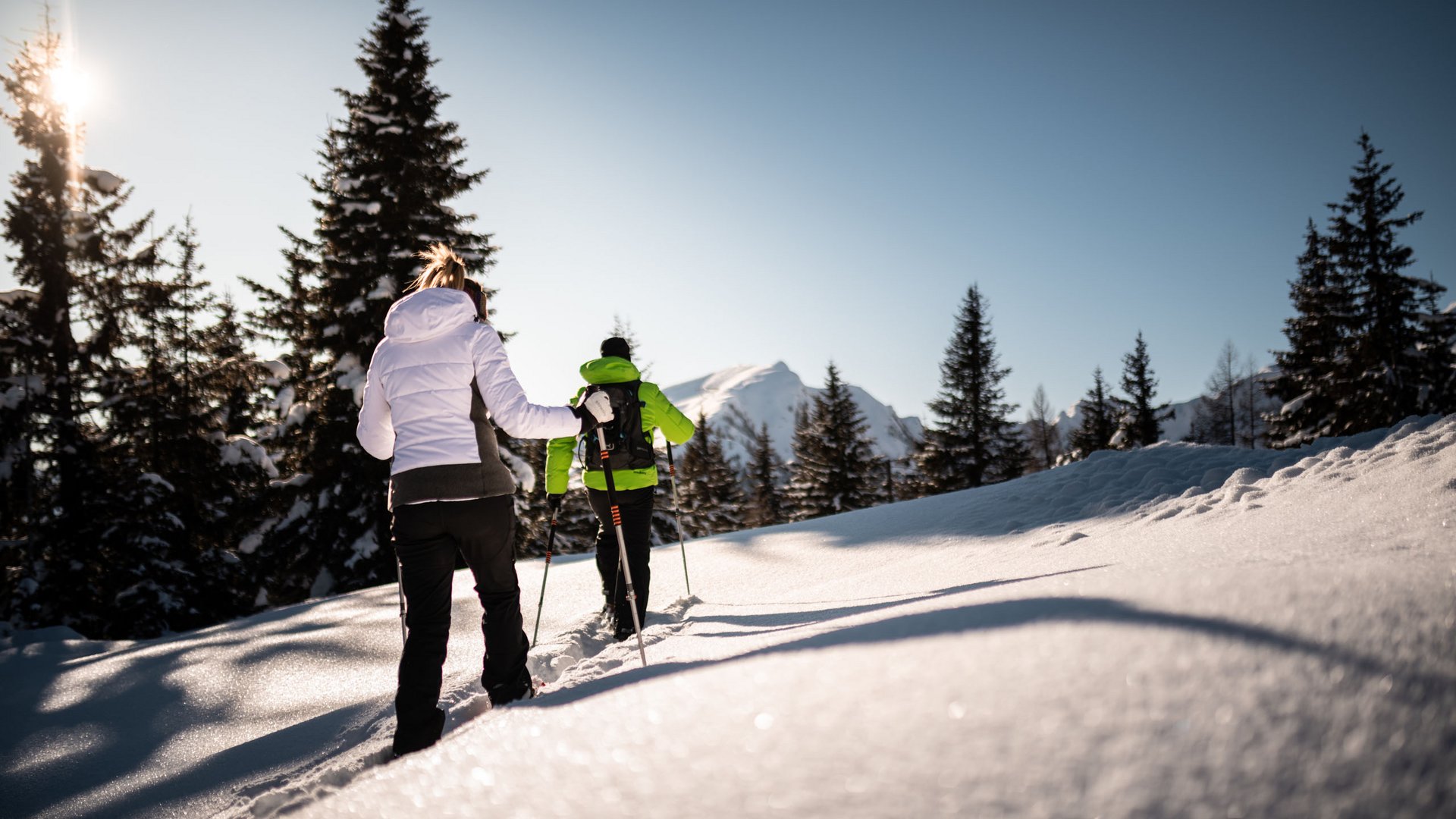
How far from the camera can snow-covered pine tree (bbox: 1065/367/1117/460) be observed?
37.2m

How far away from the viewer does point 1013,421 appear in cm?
2870

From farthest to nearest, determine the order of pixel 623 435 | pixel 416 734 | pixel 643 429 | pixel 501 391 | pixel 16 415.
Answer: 1. pixel 16 415
2. pixel 643 429
3. pixel 623 435
4. pixel 501 391
5. pixel 416 734

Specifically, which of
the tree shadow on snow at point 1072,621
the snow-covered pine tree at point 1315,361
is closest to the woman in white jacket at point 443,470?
the tree shadow on snow at point 1072,621

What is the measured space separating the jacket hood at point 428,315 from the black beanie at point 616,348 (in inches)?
79.7

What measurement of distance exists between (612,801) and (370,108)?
1556 centimetres

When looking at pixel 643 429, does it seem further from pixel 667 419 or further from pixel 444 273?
pixel 444 273

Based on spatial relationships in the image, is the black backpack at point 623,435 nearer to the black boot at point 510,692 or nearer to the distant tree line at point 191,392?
the black boot at point 510,692

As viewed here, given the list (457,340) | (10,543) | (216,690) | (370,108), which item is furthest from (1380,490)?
(10,543)

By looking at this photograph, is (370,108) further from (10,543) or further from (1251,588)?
(1251,588)

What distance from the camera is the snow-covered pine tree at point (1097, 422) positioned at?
37156 millimetres

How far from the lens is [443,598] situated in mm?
2742

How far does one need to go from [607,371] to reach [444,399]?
76.2 inches

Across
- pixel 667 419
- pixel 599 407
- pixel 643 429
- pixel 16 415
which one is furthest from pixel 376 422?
pixel 16 415

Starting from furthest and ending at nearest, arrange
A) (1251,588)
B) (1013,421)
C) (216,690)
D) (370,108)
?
(1013,421), (370,108), (216,690), (1251,588)
